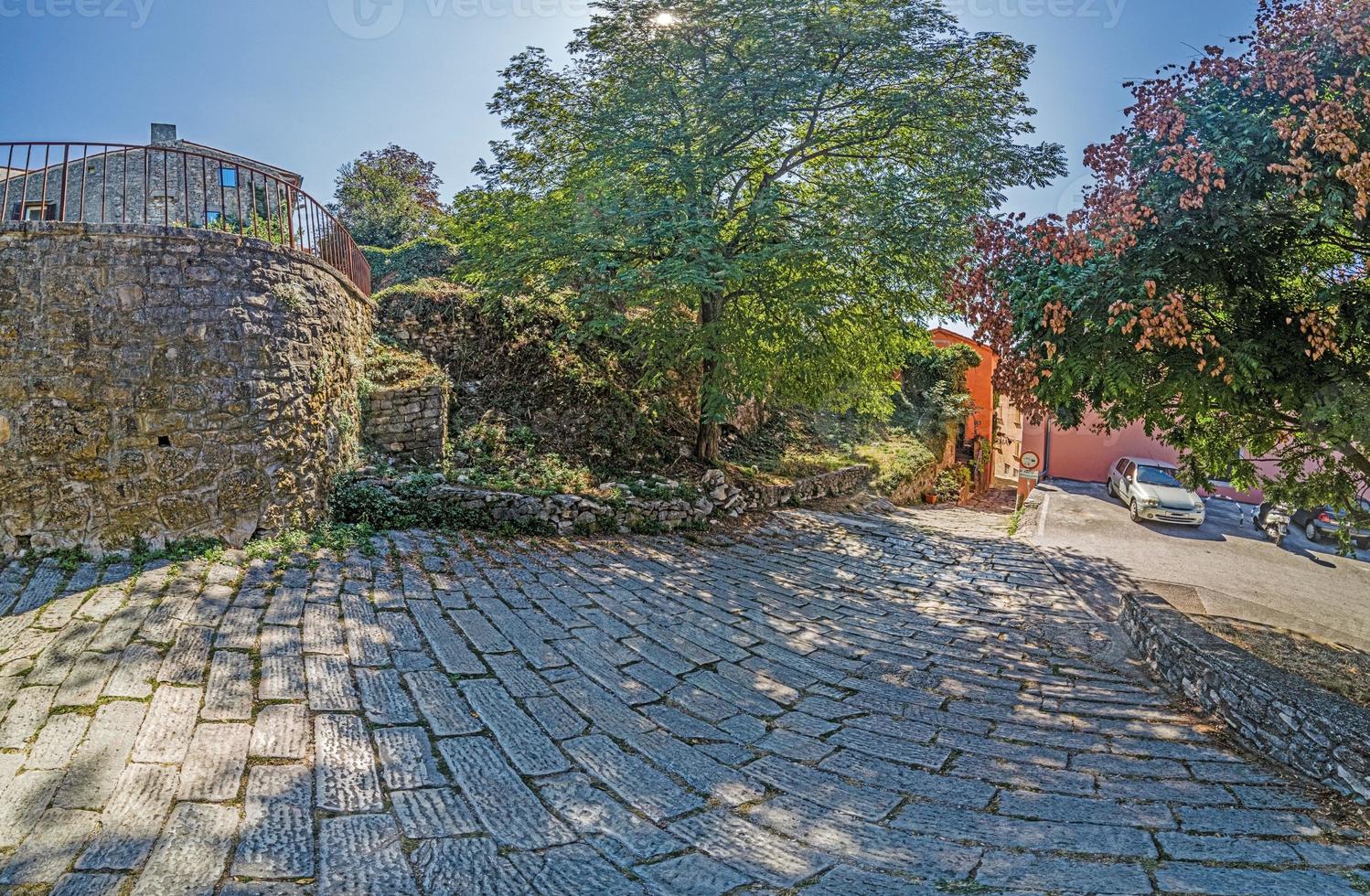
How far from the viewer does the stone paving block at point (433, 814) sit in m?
2.49

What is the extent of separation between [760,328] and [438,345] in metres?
4.94

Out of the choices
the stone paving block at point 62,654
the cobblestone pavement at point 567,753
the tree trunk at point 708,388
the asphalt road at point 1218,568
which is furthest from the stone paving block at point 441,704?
the asphalt road at point 1218,568

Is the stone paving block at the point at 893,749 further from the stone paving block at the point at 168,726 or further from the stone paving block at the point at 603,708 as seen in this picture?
the stone paving block at the point at 168,726

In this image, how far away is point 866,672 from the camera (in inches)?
170

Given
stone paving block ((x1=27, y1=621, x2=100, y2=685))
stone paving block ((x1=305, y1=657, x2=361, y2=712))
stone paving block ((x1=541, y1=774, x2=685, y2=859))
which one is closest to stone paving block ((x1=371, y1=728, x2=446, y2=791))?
stone paving block ((x1=305, y1=657, x2=361, y2=712))

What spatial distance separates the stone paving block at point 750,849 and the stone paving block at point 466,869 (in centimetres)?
68

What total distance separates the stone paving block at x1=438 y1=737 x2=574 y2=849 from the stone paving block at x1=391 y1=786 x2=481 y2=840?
5 cm

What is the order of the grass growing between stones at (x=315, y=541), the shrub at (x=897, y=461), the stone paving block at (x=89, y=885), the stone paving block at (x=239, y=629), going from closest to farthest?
1. the stone paving block at (x=89, y=885)
2. the stone paving block at (x=239, y=629)
3. the grass growing between stones at (x=315, y=541)
4. the shrub at (x=897, y=461)

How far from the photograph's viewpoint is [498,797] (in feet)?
8.92

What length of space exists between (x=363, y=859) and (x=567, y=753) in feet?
3.19

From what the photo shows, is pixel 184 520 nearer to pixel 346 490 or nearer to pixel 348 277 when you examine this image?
pixel 346 490

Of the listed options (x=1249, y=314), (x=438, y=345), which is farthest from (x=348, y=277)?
(x=1249, y=314)

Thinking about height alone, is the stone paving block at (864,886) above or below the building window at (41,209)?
below

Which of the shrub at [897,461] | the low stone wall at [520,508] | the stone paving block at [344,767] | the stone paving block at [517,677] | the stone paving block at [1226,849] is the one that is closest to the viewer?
the stone paving block at [1226,849]
